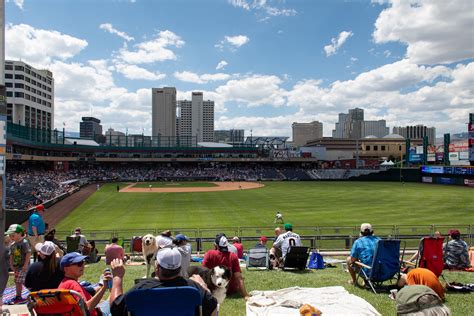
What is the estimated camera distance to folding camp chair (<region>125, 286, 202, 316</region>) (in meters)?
3.68

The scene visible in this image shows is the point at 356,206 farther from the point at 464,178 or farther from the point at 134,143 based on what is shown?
the point at 134,143

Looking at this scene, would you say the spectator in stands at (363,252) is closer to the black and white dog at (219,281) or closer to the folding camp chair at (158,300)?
the black and white dog at (219,281)

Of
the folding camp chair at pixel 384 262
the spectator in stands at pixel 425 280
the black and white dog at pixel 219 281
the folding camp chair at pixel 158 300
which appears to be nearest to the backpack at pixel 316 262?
the folding camp chair at pixel 384 262

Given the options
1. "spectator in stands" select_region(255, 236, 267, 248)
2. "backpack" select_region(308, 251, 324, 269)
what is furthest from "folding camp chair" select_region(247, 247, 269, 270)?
"backpack" select_region(308, 251, 324, 269)

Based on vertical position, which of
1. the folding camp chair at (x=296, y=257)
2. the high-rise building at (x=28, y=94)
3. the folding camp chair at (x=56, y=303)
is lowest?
the folding camp chair at (x=296, y=257)

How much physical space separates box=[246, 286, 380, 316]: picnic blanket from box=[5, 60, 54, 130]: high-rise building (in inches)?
4516

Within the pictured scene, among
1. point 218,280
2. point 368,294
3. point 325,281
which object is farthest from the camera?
point 325,281

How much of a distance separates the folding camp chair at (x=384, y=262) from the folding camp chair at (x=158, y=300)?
563cm

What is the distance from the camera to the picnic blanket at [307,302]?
22.0 ft

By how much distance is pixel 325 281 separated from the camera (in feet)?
29.7

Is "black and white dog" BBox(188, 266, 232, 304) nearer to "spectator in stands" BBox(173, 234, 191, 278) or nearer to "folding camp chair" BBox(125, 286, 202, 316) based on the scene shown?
"spectator in stands" BBox(173, 234, 191, 278)

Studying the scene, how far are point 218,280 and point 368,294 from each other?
3918 mm

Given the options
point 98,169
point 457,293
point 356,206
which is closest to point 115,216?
point 356,206

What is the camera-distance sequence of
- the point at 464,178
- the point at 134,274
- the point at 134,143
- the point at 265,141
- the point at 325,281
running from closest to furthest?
the point at 325,281
the point at 134,274
the point at 464,178
the point at 134,143
the point at 265,141
